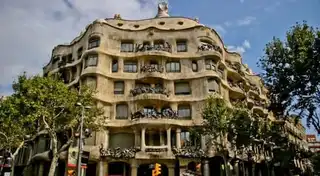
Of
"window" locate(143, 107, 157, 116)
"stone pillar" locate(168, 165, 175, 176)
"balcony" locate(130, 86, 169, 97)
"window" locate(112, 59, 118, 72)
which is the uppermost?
"window" locate(112, 59, 118, 72)

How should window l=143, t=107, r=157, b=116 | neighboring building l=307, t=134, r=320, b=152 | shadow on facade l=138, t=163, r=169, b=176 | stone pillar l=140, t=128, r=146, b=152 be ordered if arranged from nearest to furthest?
stone pillar l=140, t=128, r=146, b=152 < window l=143, t=107, r=157, b=116 < shadow on facade l=138, t=163, r=169, b=176 < neighboring building l=307, t=134, r=320, b=152

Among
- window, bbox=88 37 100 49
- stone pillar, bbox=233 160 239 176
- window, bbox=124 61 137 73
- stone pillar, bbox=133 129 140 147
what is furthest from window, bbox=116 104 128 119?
stone pillar, bbox=233 160 239 176

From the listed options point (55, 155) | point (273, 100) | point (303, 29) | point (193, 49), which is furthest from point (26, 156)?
point (303, 29)

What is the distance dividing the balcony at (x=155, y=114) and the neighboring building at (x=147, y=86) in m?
0.10

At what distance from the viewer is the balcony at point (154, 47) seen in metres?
37.9

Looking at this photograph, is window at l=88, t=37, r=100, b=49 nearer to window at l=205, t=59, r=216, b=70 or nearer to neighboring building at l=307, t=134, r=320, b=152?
window at l=205, t=59, r=216, b=70

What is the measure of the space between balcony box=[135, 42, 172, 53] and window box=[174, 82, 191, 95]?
418 cm

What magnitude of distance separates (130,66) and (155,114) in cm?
711

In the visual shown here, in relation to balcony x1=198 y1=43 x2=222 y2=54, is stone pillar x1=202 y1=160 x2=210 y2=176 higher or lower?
lower

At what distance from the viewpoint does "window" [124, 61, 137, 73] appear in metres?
37.9

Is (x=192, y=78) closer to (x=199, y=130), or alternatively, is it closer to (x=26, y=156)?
(x=199, y=130)

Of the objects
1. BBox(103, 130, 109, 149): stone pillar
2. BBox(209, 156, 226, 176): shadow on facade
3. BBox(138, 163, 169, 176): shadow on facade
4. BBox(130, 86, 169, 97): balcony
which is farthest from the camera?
BBox(130, 86, 169, 97): balcony

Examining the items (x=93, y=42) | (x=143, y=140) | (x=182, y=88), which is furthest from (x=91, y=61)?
(x=143, y=140)

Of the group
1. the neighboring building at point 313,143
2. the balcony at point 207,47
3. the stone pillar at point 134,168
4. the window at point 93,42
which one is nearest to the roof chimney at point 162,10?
the balcony at point 207,47
